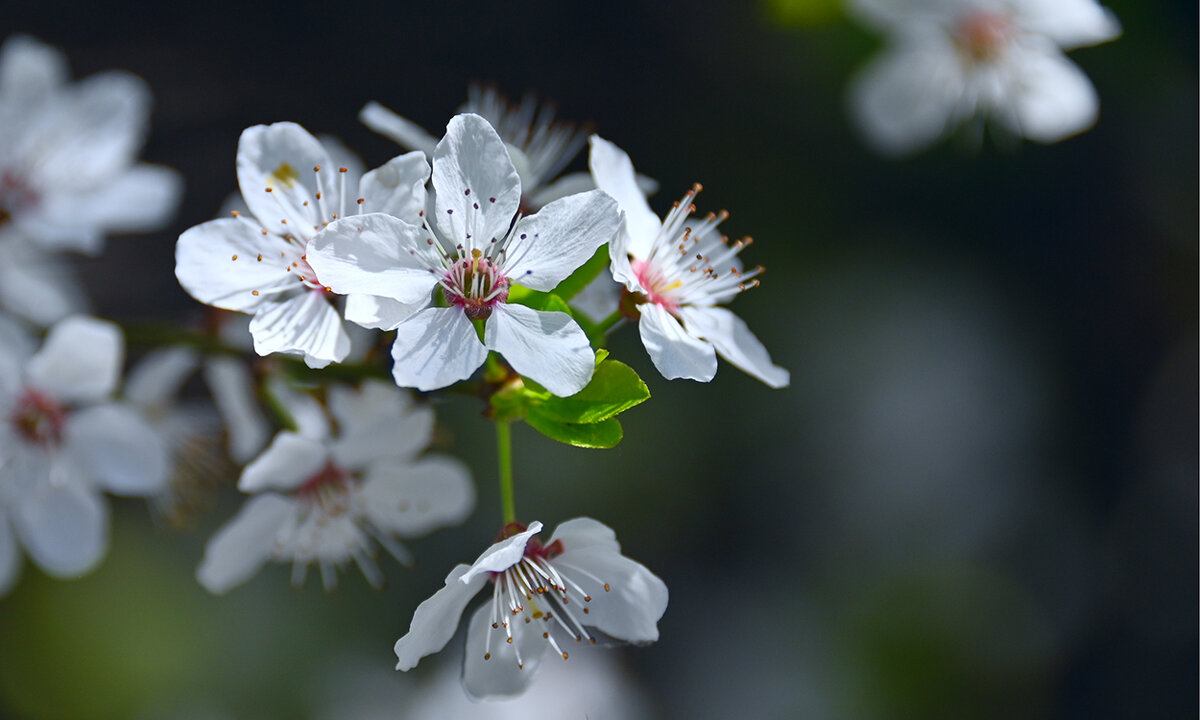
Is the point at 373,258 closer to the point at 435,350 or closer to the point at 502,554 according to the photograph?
the point at 435,350

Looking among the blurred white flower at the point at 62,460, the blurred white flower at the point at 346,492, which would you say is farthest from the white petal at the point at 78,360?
the blurred white flower at the point at 346,492

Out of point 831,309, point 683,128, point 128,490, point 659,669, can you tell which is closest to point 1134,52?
point 831,309

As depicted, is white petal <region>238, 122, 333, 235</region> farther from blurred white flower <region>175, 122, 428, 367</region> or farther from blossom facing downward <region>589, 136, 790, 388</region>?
blossom facing downward <region>589, 136, 790, 388</region>

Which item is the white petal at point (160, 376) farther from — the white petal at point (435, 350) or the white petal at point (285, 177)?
the white petal at point (435, 350)

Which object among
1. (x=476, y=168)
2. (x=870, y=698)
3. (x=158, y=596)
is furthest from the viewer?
(x=870, y=698)

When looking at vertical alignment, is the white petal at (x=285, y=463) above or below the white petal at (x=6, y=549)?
above

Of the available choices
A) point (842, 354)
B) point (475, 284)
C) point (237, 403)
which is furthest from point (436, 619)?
point (842, 354)

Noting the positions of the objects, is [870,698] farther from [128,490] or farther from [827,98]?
[128,490]

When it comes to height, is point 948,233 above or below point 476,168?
below
